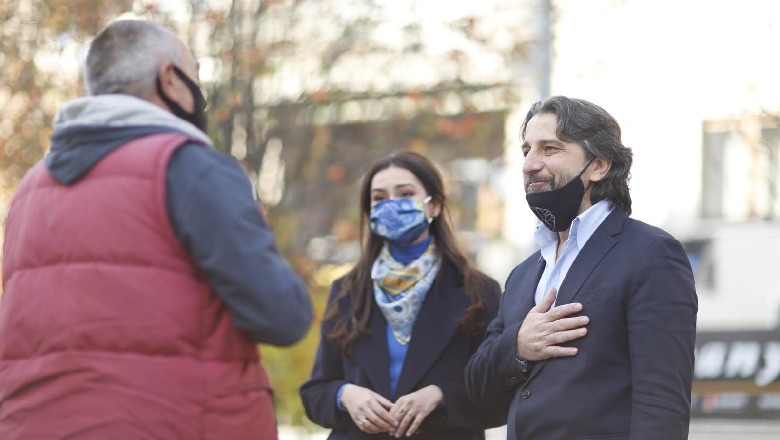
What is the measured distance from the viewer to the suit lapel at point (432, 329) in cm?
510

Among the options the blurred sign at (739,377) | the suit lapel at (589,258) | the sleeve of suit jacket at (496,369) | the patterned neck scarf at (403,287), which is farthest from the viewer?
the blurred sign at (739,377)

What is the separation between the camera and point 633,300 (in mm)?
3967

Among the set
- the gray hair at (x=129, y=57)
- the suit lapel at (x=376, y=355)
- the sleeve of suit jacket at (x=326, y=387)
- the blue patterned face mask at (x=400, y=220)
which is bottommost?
the sleeve of suit jacket at (x=326, y=387)

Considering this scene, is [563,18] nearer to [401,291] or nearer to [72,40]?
[72,40]

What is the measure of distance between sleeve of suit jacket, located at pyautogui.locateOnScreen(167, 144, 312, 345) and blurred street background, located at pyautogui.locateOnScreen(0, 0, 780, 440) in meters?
5.65

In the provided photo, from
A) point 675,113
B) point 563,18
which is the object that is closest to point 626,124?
point 563,18

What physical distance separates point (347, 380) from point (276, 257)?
2071 millimetres

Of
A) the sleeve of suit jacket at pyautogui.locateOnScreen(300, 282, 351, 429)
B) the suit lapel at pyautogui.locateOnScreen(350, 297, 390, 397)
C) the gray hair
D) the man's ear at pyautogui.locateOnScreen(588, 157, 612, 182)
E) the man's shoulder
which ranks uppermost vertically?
the gray hair

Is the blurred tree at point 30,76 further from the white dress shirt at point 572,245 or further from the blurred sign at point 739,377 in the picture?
the blurred sign at point 739,377

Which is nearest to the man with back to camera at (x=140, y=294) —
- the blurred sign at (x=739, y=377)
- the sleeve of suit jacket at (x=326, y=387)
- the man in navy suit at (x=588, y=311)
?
the man in navy suit at (x=588, y=311)

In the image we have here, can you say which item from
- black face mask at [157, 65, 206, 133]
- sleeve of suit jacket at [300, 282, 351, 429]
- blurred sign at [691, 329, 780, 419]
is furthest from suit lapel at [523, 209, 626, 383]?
blurred sign at [691, 329, 780, 419]

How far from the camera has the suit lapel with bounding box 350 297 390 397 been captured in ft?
16.8

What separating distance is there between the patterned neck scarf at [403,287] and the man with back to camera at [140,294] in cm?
187

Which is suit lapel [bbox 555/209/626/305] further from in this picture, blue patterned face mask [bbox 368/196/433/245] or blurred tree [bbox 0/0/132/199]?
blurred tree [bbox 0/0/132/199]
